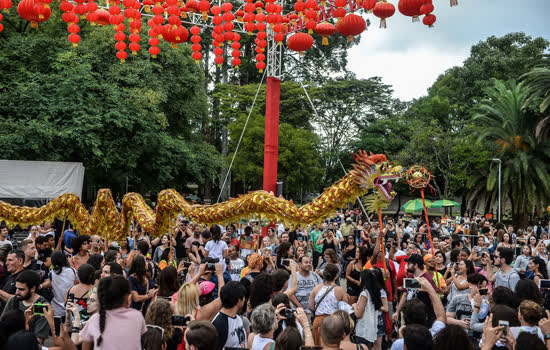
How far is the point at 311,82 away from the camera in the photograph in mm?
32469

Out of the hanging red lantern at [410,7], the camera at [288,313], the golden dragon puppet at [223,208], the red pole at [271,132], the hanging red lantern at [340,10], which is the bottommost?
the camera at [288,313]

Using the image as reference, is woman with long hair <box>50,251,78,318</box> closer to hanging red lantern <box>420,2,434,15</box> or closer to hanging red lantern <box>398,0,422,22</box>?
hanging red lantern <box>398,0,422,22</box>

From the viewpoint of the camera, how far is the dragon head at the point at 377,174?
→ 290 inches

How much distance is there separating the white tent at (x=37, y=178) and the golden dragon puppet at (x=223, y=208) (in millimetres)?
5944

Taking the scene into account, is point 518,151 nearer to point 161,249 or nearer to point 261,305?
point 161,249

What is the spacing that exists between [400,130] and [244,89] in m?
12.9

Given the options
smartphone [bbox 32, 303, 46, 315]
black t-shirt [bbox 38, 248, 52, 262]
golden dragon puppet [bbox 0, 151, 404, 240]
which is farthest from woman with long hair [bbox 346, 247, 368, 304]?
black t-shirt [bbox 38, 248, 52, 262]

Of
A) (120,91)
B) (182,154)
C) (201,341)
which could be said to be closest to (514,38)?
(182,154)

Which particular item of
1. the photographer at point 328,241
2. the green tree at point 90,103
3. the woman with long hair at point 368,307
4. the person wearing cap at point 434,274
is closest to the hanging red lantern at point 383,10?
the person wearing cap at point 434,274

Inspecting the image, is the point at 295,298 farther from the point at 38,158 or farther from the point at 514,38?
the point at 514,38

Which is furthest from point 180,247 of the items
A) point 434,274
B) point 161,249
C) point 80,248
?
point 434,274

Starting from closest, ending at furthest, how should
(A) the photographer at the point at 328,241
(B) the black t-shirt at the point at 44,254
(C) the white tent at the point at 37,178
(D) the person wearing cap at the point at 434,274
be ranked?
(D) the person wearing cap at the point at 434,274 < (B) the black t-shirt at the point at 44,254 < (A) the photographer at the point at 328,241 < (C) the white tent at the point at 37,178

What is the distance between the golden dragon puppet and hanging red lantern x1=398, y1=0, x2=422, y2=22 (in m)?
2.33

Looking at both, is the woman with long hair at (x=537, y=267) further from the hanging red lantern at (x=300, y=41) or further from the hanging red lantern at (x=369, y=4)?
the hanging red lantern at (x=300, y=41)
